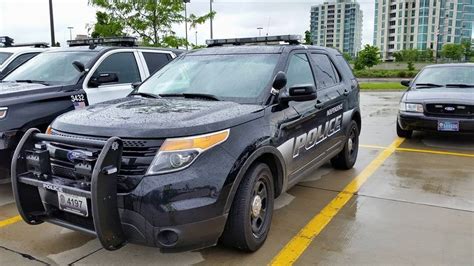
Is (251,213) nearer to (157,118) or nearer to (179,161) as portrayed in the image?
(179,161)

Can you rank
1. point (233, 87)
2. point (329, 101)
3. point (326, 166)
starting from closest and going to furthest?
point (233, 87)
point (329, 101)
point (326, 166)

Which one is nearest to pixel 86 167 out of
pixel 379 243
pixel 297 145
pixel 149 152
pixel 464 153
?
pixel 149 152

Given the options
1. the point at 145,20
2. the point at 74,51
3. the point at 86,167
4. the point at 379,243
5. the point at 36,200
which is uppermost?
the point at 145,20

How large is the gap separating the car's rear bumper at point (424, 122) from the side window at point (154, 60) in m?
4.51

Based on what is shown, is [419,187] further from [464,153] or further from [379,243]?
[464,153]

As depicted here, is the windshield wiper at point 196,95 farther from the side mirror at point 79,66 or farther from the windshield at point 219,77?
the side mirror at point 79,66

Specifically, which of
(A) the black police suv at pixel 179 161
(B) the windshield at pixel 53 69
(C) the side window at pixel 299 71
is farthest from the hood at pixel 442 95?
(B) the windshield at pixel 53 69

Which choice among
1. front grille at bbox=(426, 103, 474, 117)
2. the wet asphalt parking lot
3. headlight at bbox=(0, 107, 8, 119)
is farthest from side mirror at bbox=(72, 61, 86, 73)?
front grille at bbox=(426, 103, 474, 117)

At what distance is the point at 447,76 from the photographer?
9.05m

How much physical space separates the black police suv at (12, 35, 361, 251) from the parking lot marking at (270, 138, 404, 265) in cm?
25

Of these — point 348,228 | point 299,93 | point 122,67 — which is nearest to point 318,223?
point 348,228

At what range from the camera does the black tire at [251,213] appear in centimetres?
342

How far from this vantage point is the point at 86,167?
303cm

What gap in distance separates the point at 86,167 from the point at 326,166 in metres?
4.32
